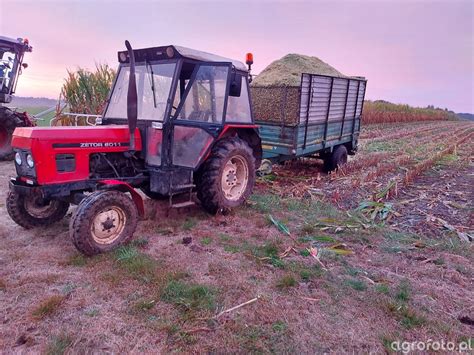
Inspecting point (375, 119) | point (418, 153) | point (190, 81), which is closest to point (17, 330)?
point (190, 81)

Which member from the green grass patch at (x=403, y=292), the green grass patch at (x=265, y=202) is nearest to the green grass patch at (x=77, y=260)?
the green grass patch at (x=265, y=202)

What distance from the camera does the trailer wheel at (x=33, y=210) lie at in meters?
4.32

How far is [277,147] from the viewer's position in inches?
289

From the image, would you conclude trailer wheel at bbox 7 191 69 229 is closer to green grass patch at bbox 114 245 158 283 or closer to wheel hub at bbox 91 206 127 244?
wheel hub at bbox 91 206 127 244

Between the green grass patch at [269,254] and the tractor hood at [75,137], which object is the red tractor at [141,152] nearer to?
the tractor hood at [75,137]

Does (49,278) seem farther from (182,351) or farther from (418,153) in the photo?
(418,153)

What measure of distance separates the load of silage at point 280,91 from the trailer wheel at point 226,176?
78.2 inches

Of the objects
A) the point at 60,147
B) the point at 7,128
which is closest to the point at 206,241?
the point at 60,147

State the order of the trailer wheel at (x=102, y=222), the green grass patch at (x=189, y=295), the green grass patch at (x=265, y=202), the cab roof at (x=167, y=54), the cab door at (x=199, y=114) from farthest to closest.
→ 1. the green grass patch at (x=265, y=202)
2. the cab door at (x=199, y=114)
3. the cab roof at (x=167, y=54)
4. the trailer wheel at (x=102, y=222)
5. the green grass patch at (x=189, y=295)

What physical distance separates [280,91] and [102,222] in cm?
461

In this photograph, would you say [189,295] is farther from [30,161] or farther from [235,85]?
[235,85]

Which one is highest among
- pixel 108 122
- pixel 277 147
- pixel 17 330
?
pixel 108 122

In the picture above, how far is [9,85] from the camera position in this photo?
897 cm

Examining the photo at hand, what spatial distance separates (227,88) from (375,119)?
2345cm
